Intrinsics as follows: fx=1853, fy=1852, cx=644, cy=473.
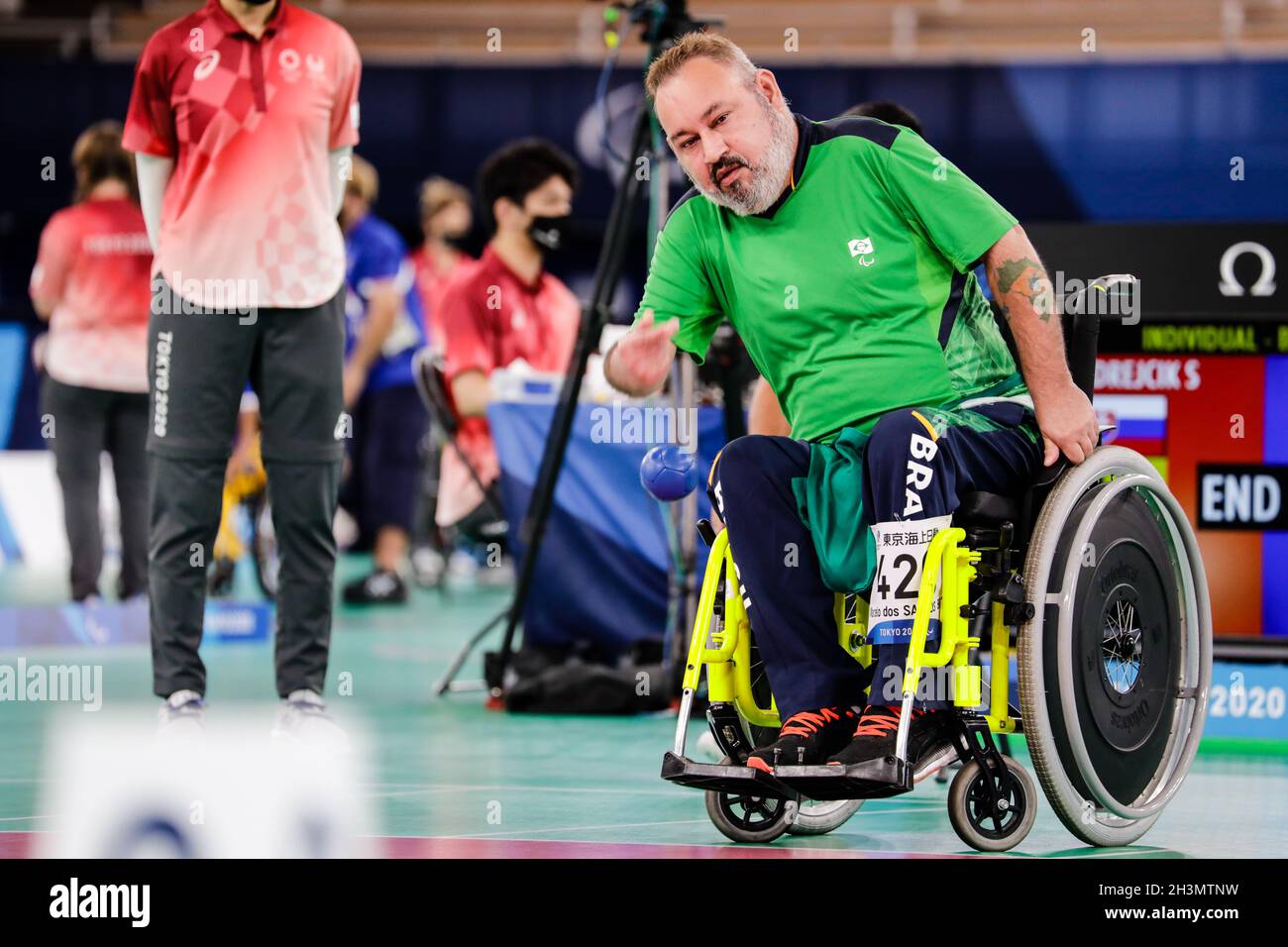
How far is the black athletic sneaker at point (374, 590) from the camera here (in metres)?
8.33

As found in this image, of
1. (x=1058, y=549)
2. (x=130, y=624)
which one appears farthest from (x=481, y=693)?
(x=1058, y=549)

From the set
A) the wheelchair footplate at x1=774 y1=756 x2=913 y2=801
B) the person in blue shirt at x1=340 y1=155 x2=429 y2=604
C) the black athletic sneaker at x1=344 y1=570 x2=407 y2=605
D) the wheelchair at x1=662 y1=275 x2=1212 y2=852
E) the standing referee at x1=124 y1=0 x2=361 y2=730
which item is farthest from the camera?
the black athletic sneaker at x1=344 y1=570 x2=407 y2=605

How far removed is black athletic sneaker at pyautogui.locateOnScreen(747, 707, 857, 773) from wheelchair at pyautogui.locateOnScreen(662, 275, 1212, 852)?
0.04 metres

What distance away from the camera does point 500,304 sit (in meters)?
5.68

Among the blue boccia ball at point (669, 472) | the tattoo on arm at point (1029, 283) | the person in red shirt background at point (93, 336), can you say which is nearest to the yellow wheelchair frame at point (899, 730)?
the tattoo on arm at point (1029, 283)

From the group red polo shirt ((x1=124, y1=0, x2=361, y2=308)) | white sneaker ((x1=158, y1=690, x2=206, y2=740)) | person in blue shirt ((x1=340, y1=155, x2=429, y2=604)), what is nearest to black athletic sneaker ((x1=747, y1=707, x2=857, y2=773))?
white sneaker ((x1=158, y1=690, x2=206, y2=740))

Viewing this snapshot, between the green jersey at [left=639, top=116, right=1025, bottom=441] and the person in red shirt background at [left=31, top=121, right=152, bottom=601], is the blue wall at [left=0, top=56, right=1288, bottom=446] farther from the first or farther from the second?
the green jersey at [left=639, top=116, right=1025, bottom=441]

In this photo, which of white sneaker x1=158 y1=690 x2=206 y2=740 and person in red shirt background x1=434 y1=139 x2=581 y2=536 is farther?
person in red shirt background x1=434 y1=139 x2=581 y2=536

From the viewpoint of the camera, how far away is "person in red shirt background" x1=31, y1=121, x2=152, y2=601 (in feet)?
21.3

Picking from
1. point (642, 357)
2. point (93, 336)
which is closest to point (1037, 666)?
point (642, 357)

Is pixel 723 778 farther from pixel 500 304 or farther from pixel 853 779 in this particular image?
pixel 500 304

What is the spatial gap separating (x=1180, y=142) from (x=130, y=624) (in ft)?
25.0
